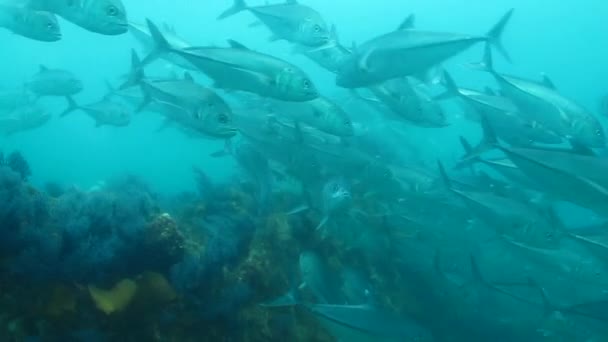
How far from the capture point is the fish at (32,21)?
570cm

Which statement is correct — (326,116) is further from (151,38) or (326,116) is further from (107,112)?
(107,112)

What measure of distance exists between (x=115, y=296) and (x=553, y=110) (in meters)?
5.44

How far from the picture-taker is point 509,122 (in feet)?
22.9

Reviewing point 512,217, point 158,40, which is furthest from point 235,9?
point 512,217

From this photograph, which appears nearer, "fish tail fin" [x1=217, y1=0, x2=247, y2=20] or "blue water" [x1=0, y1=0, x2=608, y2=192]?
"fish tail fin" [x1=217, y1=0, x2=247, y2=20]

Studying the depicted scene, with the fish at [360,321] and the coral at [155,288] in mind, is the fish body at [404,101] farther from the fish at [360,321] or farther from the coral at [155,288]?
the coral at [155,288]

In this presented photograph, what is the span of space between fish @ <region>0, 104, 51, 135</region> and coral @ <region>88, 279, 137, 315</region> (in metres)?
12.4

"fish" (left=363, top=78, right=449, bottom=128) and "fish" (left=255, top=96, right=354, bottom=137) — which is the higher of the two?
"fish" (left=363, top=78, right=449, bottom=128)

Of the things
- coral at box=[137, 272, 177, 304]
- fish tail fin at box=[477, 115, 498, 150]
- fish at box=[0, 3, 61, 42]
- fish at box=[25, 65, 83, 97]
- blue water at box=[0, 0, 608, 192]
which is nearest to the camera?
coral at box=[137, 272, 177, 304]

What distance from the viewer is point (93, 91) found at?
239 feet

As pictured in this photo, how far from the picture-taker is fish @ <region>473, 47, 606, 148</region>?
20.2 ft

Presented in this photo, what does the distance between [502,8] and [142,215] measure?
9293 centimetres

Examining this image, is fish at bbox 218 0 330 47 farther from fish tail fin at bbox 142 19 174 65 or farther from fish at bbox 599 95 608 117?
fish at bbox 599 95 608 117

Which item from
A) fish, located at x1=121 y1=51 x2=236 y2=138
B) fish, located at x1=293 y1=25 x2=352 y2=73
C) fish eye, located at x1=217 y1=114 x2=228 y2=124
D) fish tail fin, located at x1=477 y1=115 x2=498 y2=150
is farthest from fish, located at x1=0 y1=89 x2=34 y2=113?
fish tail fin, located at x1=477 y1=115 x2=498 y2=150
